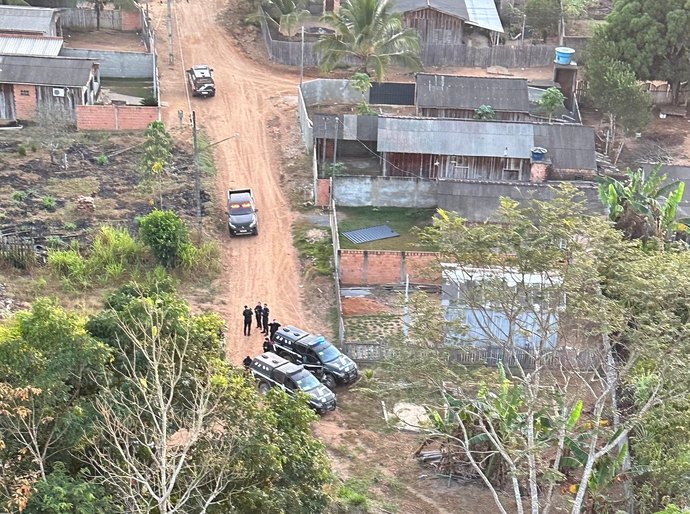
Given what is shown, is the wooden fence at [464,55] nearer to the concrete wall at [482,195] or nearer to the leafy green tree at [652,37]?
the leafy green tree at [652,37]

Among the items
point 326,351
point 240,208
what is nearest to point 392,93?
point 240,208

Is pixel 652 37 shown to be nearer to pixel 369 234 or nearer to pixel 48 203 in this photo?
pixel 369 234

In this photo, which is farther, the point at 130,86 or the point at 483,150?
the point at 130,86

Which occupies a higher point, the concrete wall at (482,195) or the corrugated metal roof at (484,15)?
the corrugated metal roof at (484,15)

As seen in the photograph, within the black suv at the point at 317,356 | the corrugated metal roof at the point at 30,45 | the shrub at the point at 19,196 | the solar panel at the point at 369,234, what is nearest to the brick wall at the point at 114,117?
the corrugated metal roof at the point at 30,45

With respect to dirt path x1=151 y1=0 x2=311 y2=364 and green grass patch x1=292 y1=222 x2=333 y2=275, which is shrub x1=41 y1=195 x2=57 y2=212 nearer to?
dirt path x1=151 y1=0 x2=311 y2=364
